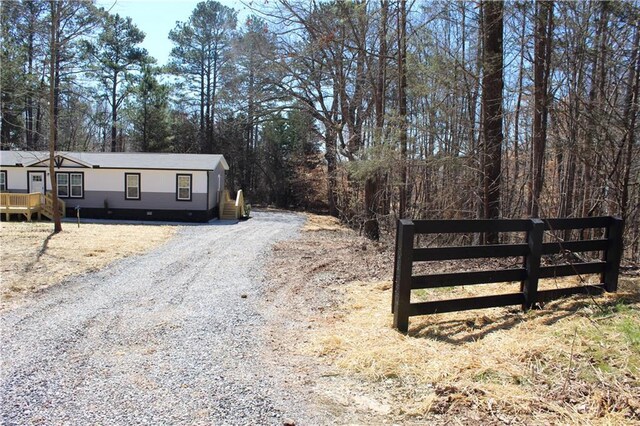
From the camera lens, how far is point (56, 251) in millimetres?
10250

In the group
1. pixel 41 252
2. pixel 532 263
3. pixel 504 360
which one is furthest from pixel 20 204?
pixel 504 360

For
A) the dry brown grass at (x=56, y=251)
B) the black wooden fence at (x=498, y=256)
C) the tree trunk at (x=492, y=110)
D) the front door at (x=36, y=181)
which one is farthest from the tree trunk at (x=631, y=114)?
the front door at (x=36, y=181)

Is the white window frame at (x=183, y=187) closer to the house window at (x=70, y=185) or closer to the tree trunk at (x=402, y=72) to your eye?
the house window at (x=70, y=185)

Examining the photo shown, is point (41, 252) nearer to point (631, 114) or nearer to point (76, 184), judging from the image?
point (631, 114)

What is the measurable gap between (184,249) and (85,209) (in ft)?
41.1

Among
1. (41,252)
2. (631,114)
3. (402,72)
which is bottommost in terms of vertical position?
(41,252)

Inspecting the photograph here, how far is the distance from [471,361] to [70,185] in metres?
22.5

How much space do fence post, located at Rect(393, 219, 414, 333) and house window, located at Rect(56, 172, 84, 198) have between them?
2108 centimetres

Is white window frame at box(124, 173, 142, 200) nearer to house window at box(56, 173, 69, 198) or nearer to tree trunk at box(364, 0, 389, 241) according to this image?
house window at box(56, 173, 69, 198)

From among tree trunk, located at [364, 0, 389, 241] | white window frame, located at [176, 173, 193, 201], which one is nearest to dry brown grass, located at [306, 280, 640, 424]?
tree trunk, located at [364, 0, 389, 241]

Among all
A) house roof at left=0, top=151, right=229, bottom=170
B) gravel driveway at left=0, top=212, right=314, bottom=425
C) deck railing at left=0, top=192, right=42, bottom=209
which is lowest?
gravel driveway at left=0, top=212, right=314, bottom=425

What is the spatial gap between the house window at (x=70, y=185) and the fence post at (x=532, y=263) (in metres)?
21.6

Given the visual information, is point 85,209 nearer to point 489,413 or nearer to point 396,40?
point 396,40

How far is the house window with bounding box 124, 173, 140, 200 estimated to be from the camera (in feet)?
69.2
